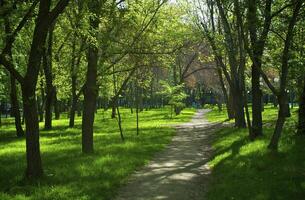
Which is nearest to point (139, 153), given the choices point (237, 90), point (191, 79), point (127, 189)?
point (127, 189)

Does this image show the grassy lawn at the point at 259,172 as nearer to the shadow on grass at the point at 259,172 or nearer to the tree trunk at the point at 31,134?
the shadow on grass at the point at 259,172

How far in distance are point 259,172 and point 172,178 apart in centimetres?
237

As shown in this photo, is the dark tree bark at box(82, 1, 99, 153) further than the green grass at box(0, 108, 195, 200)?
Yes

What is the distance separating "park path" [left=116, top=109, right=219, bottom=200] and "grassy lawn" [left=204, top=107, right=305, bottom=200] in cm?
43

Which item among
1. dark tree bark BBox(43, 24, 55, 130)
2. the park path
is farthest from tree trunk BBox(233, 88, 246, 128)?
dark tree bark BBox(43, 24, 55, 130)

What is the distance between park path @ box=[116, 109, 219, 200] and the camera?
10391mm

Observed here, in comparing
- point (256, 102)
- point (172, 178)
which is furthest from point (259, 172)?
point (256, 102)

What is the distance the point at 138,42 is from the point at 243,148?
8.08 metres

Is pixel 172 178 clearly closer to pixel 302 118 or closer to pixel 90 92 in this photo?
pixel 90 92

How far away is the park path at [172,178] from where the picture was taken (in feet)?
34.1

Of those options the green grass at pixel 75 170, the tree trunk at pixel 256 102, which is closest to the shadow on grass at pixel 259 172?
the tree trunk at pixel 256 102

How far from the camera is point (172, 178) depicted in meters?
12.5

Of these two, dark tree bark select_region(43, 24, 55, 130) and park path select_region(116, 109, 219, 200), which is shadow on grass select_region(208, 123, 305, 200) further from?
dark tree bark select_region(43, 24, 55, 130)

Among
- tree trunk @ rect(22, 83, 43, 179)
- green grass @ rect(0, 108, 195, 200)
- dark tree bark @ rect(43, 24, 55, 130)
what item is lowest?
green grass @ rect(0, 108, 195, 200)
